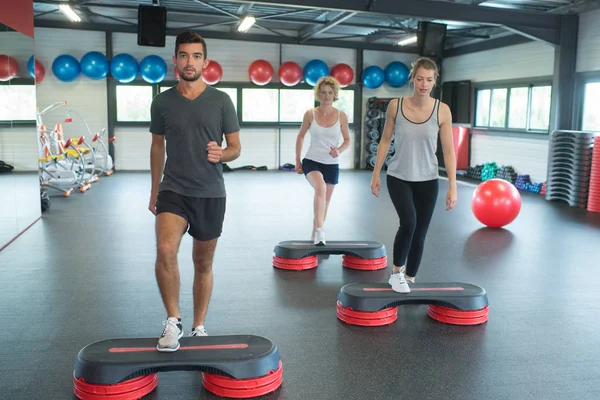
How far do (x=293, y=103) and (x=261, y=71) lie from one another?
135 cm

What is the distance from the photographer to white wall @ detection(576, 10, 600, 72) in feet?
28.6

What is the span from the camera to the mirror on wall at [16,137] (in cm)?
528

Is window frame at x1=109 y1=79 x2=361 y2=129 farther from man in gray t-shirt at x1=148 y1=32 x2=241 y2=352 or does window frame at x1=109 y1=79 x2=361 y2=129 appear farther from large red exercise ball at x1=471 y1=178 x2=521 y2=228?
man in gray t-shirt at x1=148 y1=32 x2=241 y2=352

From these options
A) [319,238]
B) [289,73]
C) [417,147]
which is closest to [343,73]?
[289,73]

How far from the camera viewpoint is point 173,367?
245 centimetres

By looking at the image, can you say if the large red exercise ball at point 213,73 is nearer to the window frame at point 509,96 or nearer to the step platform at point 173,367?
the window frame at point 509,96

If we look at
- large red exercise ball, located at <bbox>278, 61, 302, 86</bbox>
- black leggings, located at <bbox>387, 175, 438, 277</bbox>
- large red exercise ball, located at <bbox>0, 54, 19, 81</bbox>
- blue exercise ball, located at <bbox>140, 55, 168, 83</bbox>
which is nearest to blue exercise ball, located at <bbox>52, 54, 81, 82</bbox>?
blue exercise ball, located at <bbox>140, 55, 168, 83</bbox>

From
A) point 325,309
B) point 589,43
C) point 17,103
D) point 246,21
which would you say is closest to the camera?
point 325,309

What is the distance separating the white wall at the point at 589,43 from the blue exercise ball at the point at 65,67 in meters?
9.16

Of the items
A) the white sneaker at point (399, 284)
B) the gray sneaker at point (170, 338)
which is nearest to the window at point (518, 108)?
the white sneaker at point (399, 284)

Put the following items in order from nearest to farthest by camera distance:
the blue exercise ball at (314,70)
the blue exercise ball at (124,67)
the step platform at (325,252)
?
the step platform at (325,252), the blue exercise ball at (124,67), the blue exercise ball at (314,70)

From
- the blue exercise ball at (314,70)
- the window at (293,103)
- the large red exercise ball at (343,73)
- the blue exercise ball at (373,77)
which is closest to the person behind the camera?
the blue exercise ball at (314,70)

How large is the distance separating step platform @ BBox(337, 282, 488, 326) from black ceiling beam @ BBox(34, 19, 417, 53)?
32.4 feet

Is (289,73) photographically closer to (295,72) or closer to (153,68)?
(295,72)
